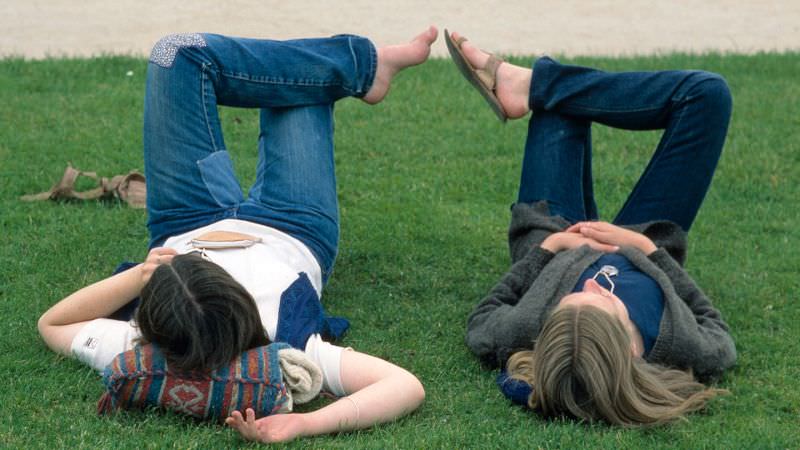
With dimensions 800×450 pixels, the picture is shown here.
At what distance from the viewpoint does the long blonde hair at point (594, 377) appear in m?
3.66

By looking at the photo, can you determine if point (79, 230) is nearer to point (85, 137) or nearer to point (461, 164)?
point (85, 137)

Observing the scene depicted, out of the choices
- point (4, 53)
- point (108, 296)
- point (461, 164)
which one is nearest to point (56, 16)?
point (4, 53)

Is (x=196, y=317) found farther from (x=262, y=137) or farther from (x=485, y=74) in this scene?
(x=485, y=74)

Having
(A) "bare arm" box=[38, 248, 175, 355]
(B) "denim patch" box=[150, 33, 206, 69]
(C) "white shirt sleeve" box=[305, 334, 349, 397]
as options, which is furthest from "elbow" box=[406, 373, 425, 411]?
(B) "denim patch" box=[150, 33, 206, 69]

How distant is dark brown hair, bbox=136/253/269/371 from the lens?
139 inches

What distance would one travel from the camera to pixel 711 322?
4.22 m

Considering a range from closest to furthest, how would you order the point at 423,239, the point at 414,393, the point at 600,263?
the point at 414,393
the point at 600,263
the point at 423,239

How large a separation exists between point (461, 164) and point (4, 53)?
11.5ft

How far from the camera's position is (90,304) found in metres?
4.09

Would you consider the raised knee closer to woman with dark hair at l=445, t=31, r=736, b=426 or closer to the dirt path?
woman with dark hair at l=445, t=31, r=736, b=426

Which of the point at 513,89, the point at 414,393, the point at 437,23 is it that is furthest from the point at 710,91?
the point at 437,23

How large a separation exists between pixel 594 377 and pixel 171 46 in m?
1.98

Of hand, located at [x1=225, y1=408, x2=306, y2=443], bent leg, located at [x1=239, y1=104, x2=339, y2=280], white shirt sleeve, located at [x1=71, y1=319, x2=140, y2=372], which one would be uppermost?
bent leg, located at [x1=239, y1=104, x2=339, y2=280]

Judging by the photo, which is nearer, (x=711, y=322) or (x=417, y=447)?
(x=417, y=447)
